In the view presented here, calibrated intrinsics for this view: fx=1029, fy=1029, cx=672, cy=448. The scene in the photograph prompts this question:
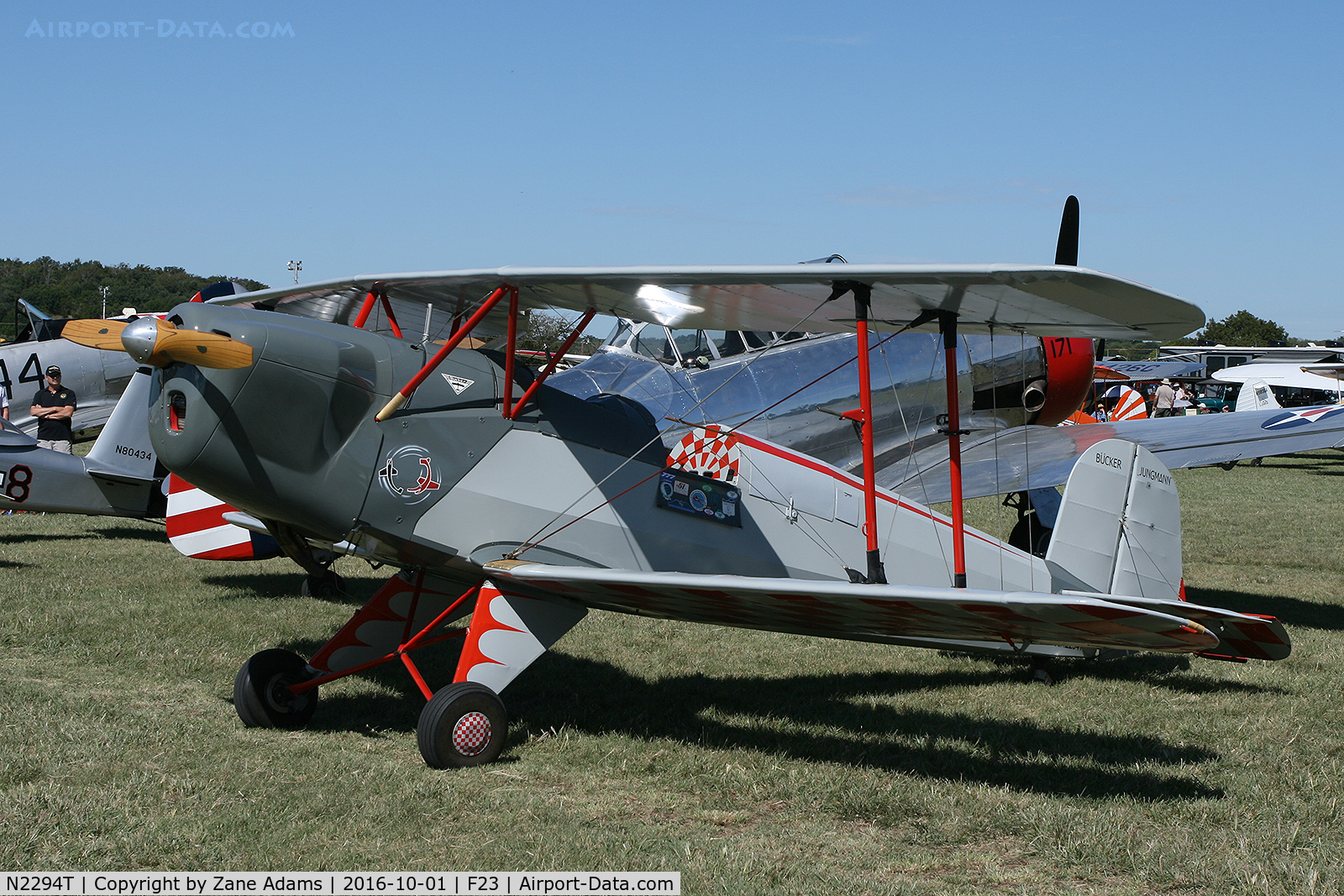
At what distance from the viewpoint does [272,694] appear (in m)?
5.20

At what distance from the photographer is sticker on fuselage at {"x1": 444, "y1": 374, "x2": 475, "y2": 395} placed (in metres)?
4.91

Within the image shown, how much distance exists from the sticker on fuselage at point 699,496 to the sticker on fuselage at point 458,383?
3.58 ft

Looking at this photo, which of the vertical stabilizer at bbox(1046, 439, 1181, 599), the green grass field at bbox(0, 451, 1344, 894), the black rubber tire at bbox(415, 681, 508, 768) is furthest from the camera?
the vertical stabilizer at bbox(1046, 439, 1181, 599)

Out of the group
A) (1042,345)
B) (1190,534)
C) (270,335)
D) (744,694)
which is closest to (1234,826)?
(744,694)

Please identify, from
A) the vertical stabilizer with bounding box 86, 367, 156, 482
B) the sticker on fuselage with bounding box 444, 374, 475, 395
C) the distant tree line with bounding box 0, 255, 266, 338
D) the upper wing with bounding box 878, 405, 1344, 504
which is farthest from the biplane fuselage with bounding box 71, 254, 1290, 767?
the distant tree line with bounding box 0, 255, 266, 338

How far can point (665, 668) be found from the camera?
6836 millimetres

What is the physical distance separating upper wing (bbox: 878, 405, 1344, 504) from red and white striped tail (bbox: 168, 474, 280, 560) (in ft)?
18.6

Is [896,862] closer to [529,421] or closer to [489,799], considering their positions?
[489,799]

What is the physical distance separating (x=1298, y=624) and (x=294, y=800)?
7.68 metres

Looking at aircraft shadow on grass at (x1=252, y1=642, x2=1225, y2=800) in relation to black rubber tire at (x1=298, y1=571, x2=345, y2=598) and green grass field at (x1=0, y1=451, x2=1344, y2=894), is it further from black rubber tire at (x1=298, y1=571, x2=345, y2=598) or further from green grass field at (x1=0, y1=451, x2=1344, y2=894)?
black rubber tire at (x1=298, y1=571, x2=345, y2=598)

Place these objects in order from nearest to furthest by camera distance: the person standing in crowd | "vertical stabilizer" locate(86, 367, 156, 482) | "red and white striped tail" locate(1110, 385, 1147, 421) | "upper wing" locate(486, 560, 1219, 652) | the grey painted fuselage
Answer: "upper wing" locate(486, 560, 1219, 652) < the grey painted fuselage < "vertical stabilizer" locate(86, 367, 156, 482) < "red and white striped tail" locate(1110, 385, 1147, 421) < the person standing in crowd

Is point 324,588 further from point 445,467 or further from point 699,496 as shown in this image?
point 699,496

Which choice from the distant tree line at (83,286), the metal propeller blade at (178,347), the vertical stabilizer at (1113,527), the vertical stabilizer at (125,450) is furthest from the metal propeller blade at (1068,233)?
the distant tree line at (83,286)

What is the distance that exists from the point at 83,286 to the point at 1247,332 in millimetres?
102106
